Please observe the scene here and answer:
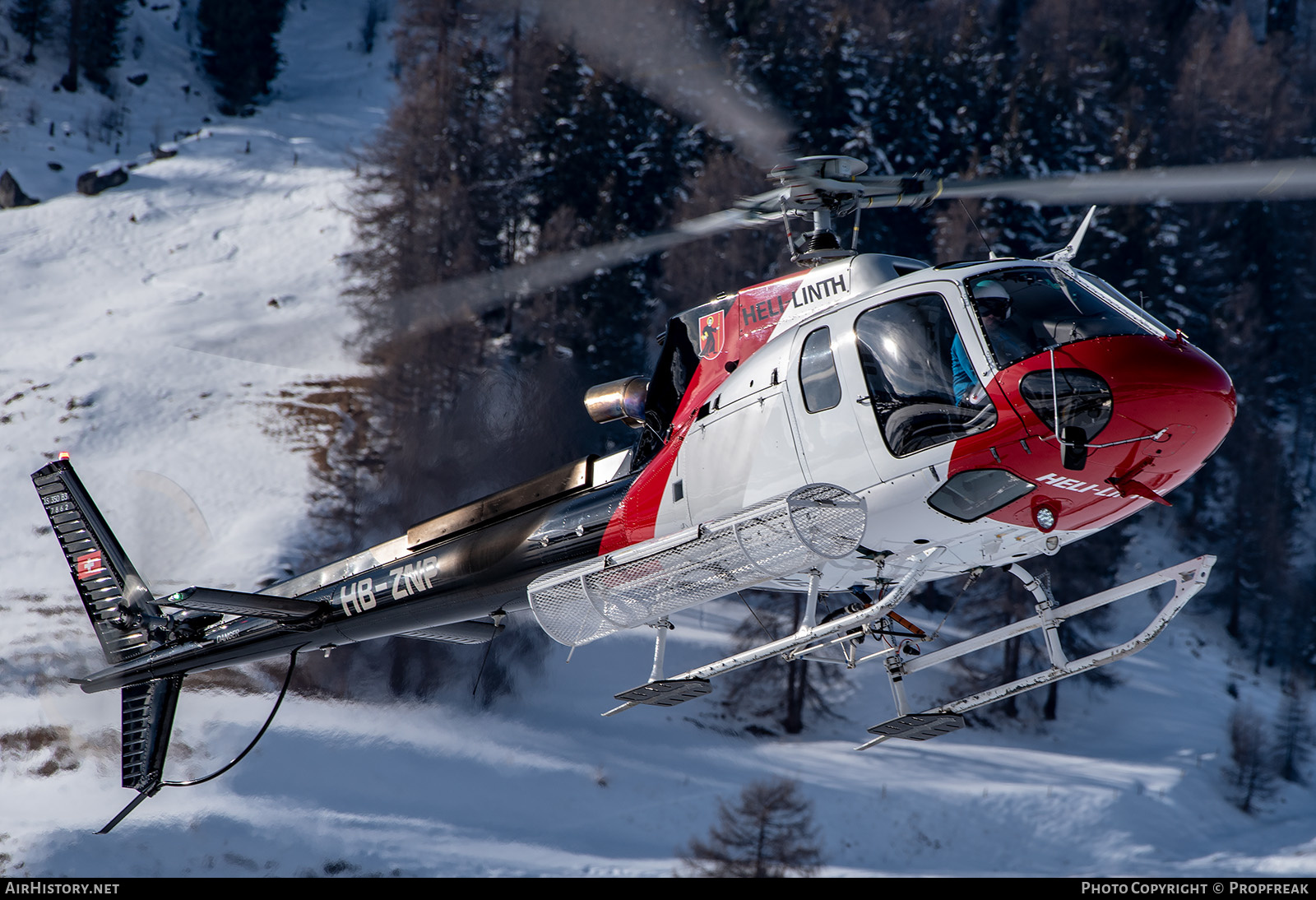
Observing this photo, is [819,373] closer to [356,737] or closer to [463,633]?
[463,633]

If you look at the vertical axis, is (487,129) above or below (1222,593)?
above

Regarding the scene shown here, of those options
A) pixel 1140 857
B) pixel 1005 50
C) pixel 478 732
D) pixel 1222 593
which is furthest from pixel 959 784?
pixel 1005 50

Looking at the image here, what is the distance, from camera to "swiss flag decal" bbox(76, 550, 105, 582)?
488 inches

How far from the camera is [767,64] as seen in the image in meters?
44.3

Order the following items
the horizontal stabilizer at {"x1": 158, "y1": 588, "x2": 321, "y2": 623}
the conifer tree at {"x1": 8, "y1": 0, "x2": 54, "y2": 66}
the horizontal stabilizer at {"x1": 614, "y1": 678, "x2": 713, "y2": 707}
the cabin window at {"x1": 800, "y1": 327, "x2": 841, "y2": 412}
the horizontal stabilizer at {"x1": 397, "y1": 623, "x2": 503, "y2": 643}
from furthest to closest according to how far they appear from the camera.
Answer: the conifer tree at {"x1": 8, "y1": 0, "x2": 54, "y2": 66} < the horizontal stabilizer at {"x1": 397, "y1": 623, "x2": 503, "y2": 643} < the horizontal stabilizer at {"x1": 614, "y1": 678, "x2": 713, "y2": 707} < the horizontal stabilizer at {"x1": 158, "y1": 588, "x2": 321, "y2": 623} < the cabin window at {"x1": 800, "y1": 327, "x2": 841, "y2": 412}

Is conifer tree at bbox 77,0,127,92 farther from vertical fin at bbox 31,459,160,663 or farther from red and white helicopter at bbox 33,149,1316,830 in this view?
red and white helicopter at bbox 33,149,1316,830

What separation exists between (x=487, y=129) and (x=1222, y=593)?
3110 centimetres

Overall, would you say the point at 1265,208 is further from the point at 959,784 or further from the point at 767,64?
the point at 959,784

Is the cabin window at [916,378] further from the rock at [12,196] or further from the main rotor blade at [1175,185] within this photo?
the rock at [12,196]

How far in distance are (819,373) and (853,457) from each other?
68 cm

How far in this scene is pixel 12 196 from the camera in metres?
49.3

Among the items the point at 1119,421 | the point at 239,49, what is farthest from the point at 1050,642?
the point at 239,49

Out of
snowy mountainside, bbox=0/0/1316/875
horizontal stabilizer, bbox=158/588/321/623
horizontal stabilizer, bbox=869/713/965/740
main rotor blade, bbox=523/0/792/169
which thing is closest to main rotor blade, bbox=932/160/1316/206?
horizontal stabilizer, bbox=869/713/965/740

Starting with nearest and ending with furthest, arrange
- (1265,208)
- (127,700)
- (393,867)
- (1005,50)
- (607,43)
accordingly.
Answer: (127,700), (393,867), (607,43), (1265,208), (1005,50)
